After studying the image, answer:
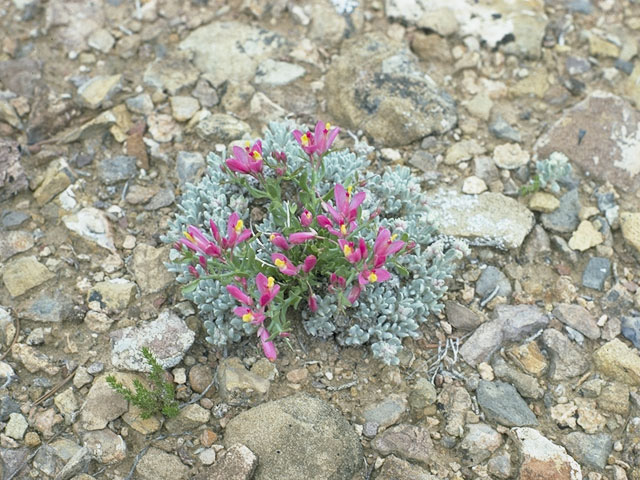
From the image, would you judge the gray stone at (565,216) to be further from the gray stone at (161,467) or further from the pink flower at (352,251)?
the gray stone at (161,467)

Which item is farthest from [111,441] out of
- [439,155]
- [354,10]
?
[354,10]

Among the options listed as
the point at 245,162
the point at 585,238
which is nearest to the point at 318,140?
the point at 245,162

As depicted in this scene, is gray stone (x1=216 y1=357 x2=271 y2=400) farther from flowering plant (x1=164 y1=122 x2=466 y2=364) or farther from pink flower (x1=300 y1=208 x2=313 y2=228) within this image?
pink flower (x1=300 y1=208 x2=313 y2=228)

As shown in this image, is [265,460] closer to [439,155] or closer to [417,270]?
[417,270]

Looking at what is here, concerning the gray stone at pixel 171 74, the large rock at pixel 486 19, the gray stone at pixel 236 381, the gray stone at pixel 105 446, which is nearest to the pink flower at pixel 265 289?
the gray stone at pixel 236 381

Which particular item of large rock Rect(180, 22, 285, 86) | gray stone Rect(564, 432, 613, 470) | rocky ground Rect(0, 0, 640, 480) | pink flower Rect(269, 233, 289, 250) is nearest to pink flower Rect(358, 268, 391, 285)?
pink flower Rect(269, 233, 289, 250)

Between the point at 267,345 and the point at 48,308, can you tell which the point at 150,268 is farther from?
the point at 267,345

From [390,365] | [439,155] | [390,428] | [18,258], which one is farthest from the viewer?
[439,155]
